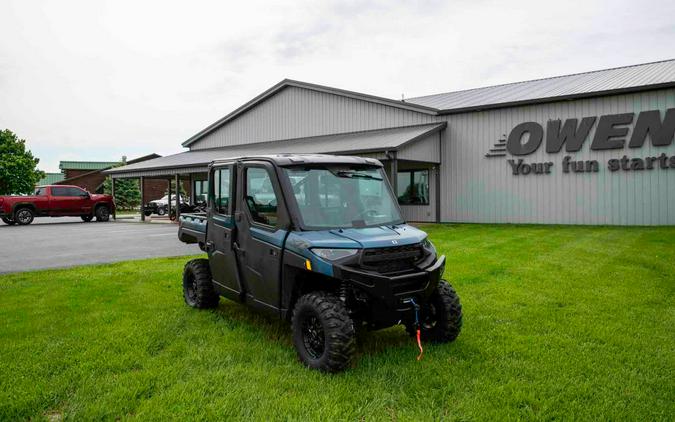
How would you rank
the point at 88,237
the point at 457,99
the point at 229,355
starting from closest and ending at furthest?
the point at 229,355 → the point at 88,237 → the point at 457,99

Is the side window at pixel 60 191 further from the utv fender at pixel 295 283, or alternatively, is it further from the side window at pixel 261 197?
the utv fender at pixel 295 283

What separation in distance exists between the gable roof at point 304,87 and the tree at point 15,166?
75.9 ft

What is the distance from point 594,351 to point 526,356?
26.6 inches

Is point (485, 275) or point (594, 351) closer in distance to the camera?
point (594, 351)

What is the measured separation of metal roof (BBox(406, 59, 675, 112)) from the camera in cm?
1686

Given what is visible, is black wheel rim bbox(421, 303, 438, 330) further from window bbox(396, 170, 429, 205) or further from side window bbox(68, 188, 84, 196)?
side window bbox(68, 188, 84, 196)

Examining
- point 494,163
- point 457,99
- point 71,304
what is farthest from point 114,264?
point 457,99

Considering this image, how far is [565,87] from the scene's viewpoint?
19.3 meters

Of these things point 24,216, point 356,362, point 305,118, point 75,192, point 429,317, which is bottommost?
point 356,362

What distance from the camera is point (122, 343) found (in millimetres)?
4844

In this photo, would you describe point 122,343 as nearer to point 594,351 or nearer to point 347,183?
point 347,183

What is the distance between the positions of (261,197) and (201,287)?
189 cm

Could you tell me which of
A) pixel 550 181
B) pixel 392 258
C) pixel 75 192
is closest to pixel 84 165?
pixel 75 192

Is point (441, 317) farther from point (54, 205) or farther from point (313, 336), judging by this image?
point (54, 205)
